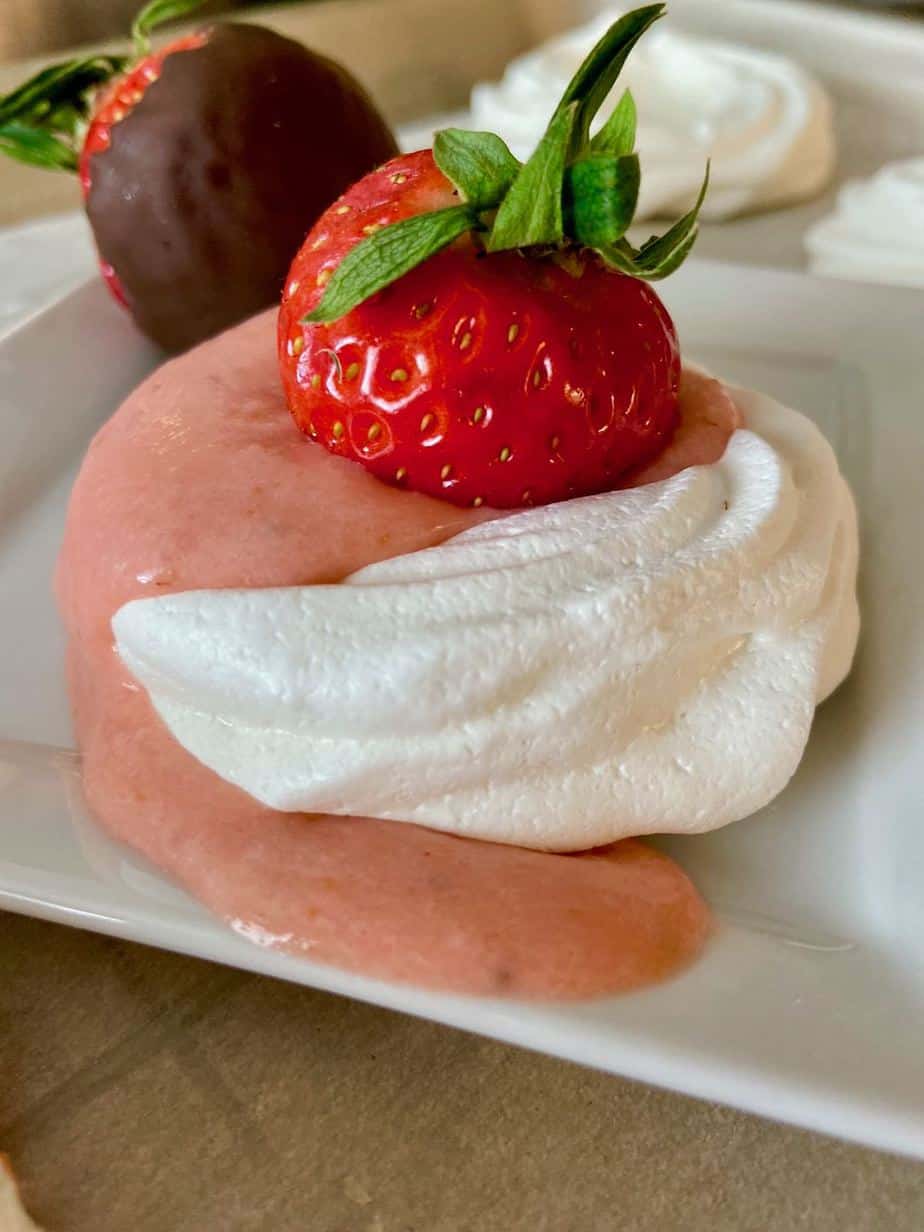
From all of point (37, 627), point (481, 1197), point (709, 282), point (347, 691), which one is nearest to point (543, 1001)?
point (481, 1197)

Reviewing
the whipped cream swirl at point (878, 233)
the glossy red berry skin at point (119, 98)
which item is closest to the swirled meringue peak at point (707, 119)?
the whipped cream swirl at point (878, 233)

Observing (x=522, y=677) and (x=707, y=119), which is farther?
(x=707, y=119)

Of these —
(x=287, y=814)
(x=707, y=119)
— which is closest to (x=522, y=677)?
(x=287, y=814)

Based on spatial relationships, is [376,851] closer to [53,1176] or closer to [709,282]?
[53,1176]

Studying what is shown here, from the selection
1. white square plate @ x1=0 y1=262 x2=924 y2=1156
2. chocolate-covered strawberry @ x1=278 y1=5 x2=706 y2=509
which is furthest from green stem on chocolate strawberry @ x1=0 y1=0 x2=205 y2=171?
chocolate-covered strawberry @ x1=278 y1=5 x2=706 y2=509

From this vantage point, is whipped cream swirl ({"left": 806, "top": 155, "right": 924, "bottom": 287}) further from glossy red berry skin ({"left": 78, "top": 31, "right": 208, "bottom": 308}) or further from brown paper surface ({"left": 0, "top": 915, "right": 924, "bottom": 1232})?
brown paper surface ({"left": 0, "top": 915, "right": 924, "bottom": 1232})

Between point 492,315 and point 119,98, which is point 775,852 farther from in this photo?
point 119,98
